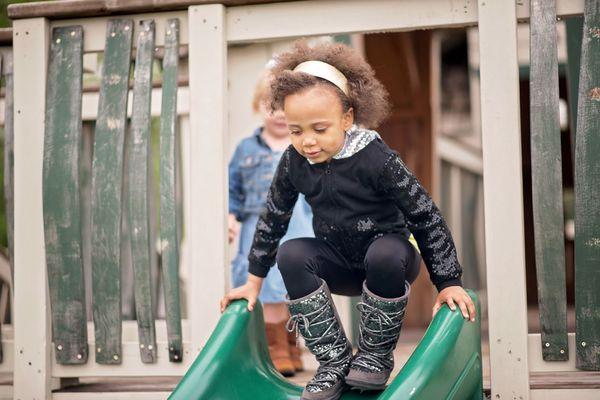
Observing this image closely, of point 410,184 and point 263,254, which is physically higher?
point 410,184

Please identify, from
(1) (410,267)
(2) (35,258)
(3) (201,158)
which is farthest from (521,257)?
(2) (35,258)

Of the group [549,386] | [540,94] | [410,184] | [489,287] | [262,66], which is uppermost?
[262,66]

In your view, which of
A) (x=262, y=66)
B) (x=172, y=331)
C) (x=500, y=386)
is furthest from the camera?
(x=262, y=66)

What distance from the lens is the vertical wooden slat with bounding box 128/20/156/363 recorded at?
328 centimetres

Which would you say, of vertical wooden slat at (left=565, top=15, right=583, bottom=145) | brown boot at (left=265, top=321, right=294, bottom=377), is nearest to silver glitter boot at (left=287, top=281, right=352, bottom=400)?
brown boot at (left=265, top=321, right=294, bottom=377)

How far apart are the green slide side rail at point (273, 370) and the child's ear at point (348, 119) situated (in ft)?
2.22

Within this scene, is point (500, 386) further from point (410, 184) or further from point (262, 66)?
point (262, 66)

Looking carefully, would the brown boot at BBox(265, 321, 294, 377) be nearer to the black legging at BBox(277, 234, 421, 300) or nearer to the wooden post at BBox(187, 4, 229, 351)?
Answer: the wooden post at BBox(187, 4, 229, 351)

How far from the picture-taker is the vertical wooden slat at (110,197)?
3312 millimetres

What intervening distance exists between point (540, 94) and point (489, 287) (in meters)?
0.68

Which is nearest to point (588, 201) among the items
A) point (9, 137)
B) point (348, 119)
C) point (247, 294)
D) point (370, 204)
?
point (370, 204)

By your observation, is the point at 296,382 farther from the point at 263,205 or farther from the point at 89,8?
the point at 89,8

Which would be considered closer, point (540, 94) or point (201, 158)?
point (540, 94)

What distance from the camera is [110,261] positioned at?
332 centimetres
